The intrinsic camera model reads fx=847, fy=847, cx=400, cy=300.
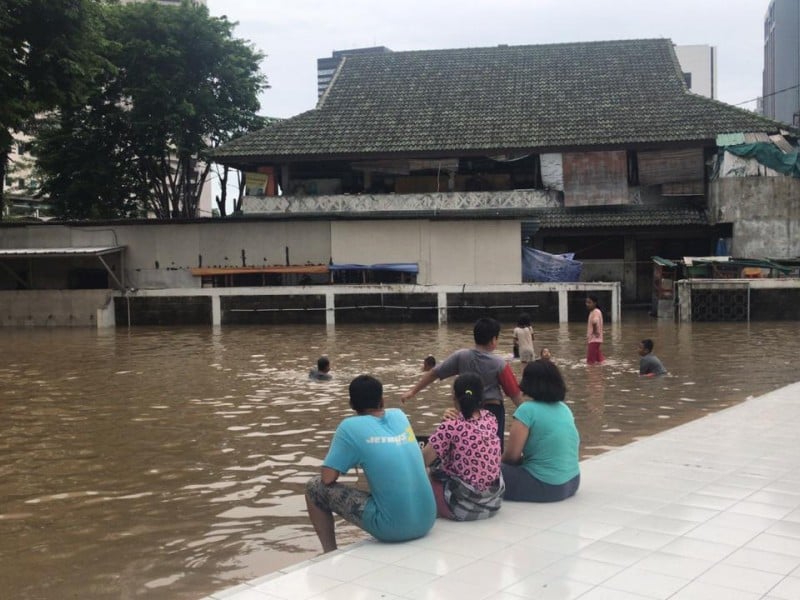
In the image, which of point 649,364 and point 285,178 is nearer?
point 649,364

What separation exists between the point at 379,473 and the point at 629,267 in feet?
107

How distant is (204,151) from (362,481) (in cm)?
3638

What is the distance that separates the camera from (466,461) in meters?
6.00

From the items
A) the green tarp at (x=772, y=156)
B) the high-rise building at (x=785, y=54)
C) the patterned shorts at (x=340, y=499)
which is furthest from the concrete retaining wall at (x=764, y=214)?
the high-rise building at (x=785, y=54)

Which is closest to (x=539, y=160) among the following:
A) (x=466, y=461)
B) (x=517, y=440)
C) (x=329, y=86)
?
(x=329, y=86)

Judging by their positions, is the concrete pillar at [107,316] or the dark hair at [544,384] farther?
the concrete pillar at [107,316]

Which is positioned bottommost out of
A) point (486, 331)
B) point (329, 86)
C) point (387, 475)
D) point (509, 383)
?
point (387, 475)

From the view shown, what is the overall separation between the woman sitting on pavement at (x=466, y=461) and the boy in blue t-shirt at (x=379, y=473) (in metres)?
0.39

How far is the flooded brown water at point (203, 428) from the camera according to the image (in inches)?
251

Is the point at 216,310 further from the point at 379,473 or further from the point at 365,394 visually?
the point at 379,473

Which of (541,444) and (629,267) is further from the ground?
(629,267)

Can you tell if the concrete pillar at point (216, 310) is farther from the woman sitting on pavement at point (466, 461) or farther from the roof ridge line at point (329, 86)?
the woman sitting on pavement at point (466, 461)

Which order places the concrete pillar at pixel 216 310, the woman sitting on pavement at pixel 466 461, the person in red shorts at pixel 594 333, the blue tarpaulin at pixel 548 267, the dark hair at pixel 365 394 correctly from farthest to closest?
1. the blue tarpaulin at pixel 548 267
2. the concrete pillar at pixel 216 310
3. the person in red shorts at pixel 594 333
4. the woman sitting on pavement at pixel 466 461
5. the dark hair at pixel 365 394

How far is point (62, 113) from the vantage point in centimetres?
4119
